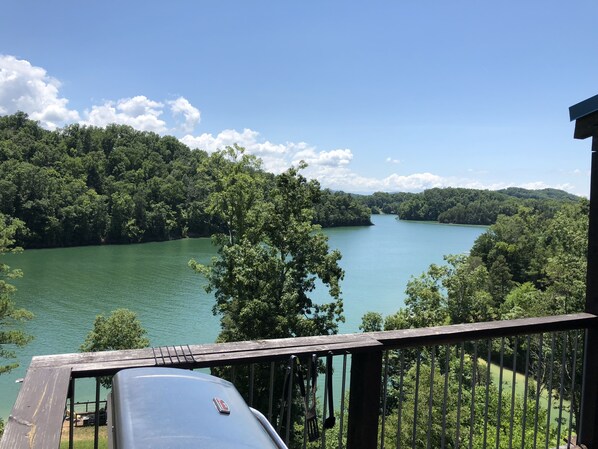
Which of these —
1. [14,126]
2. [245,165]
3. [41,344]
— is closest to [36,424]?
[245,165]

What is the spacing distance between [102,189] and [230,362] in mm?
58579

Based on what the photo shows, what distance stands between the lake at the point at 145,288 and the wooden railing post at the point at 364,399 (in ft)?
48.0

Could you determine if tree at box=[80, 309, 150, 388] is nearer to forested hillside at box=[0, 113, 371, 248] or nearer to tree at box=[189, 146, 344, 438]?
tree at box=[189, 146, 344, 438]

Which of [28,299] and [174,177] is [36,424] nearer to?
[28,299]

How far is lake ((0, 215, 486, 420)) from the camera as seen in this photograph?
1916 centimetres

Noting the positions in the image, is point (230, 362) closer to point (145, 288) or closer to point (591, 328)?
point (591, 328)

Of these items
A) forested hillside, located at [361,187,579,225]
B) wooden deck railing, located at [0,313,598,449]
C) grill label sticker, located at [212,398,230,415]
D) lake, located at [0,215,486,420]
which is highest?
forested hillside, located at [361,187,579,225]

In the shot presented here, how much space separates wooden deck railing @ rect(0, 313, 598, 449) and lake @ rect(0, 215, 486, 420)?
48.1 ft

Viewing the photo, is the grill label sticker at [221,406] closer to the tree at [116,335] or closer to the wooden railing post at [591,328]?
the wooden railing post at [591,328]

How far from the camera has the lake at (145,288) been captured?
19156 mm

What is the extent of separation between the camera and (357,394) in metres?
1.59

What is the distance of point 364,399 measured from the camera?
158cm

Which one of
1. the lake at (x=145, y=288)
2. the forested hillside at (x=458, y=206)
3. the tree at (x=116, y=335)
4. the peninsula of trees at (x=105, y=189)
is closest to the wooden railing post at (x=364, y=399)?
the lake at (x=145, y=288)

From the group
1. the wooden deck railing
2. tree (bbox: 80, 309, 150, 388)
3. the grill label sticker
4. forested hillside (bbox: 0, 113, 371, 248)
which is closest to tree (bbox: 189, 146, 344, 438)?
tree (bbox: 80, 309, 150, 388)
